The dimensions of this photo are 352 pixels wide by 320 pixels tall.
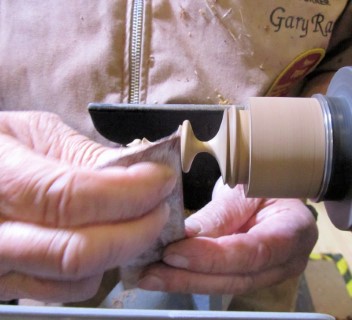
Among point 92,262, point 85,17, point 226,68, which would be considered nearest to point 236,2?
point 226,68

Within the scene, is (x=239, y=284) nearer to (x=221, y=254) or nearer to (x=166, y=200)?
(x=221, y=254)

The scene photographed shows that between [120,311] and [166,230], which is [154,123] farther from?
[120,311]

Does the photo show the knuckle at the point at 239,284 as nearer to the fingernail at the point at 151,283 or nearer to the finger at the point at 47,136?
the fingernail at the point at 151,283

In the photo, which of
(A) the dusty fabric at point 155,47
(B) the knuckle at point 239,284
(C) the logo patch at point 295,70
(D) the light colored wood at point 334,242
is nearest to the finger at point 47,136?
(A) the dusty fabric at point 155,47

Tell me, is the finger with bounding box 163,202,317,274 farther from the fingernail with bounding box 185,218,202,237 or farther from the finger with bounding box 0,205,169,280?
the finger with bounding box 0,205,169,280

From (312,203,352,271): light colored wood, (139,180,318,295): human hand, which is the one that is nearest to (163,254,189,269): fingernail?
(139,180,318,295): human hand

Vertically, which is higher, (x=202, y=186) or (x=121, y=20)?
(x=121, y=20)
